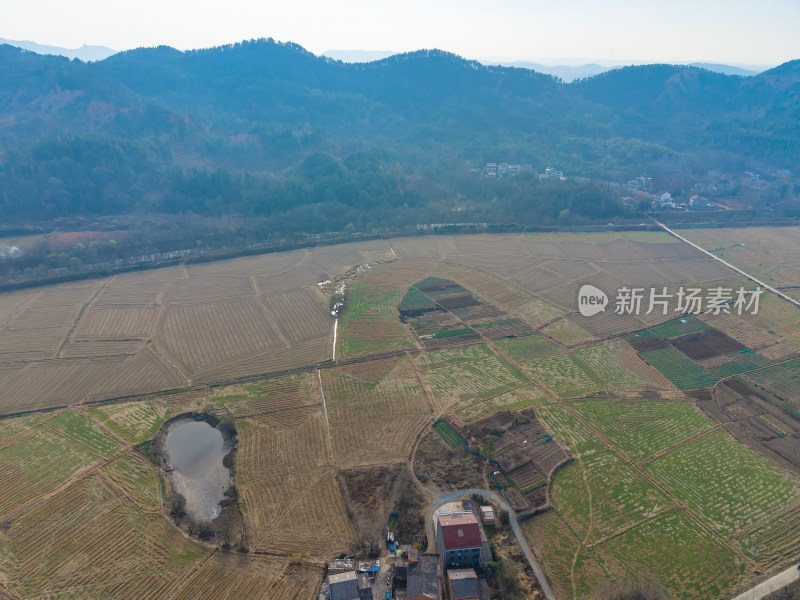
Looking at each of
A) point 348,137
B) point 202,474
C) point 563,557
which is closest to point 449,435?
point 563,557

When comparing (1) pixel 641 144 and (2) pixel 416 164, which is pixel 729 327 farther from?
(1) pixel 641 144

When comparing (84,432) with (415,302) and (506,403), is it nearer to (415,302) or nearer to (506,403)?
(506,403)

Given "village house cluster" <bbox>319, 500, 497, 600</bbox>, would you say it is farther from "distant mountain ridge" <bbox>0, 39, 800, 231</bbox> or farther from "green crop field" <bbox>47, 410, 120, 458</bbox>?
"distant mountain ridge" <bbox>0, 39, 800, 231</bbox>

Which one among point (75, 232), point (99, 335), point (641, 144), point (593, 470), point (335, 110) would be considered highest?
point (335, 110)

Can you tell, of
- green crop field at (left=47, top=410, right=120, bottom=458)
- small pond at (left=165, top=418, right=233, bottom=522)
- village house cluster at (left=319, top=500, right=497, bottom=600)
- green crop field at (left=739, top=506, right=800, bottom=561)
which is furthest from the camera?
green crop field at (left=47, top=410, right=120, bottom=458)

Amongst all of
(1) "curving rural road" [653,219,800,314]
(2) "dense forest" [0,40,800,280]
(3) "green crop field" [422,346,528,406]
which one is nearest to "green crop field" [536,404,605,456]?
(3) "green crop field" [422,346,528,406]

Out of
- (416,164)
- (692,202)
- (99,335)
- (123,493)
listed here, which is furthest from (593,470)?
(416,164)

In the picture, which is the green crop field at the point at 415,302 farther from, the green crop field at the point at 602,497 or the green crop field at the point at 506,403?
the green crop field at the point at 602,497
